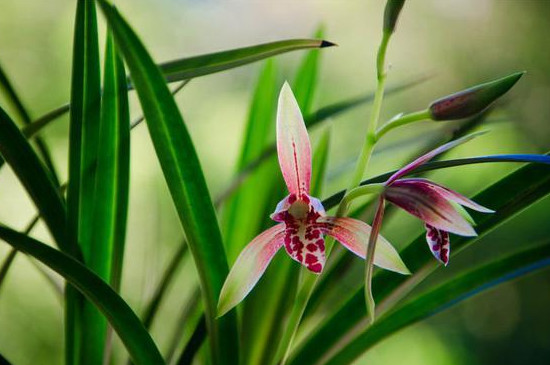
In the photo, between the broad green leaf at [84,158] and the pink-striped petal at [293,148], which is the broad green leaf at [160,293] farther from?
the pink-striped petal at [293,148]

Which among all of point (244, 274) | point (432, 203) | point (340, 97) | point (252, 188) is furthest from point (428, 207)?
point (340, 97)

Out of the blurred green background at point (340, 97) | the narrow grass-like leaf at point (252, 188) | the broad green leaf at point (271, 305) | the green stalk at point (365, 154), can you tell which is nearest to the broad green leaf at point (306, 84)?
the narrow grass-like leaf at point (252, 188)

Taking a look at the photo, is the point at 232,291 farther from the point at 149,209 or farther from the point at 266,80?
the point at 149,209

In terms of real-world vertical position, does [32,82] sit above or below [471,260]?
above

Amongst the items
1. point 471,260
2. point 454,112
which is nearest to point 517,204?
point 454,112

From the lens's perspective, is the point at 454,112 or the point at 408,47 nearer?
the point at 454,112

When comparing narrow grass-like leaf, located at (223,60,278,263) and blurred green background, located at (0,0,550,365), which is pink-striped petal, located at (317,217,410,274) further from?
blurred green background, located at (0,0,550,365)
